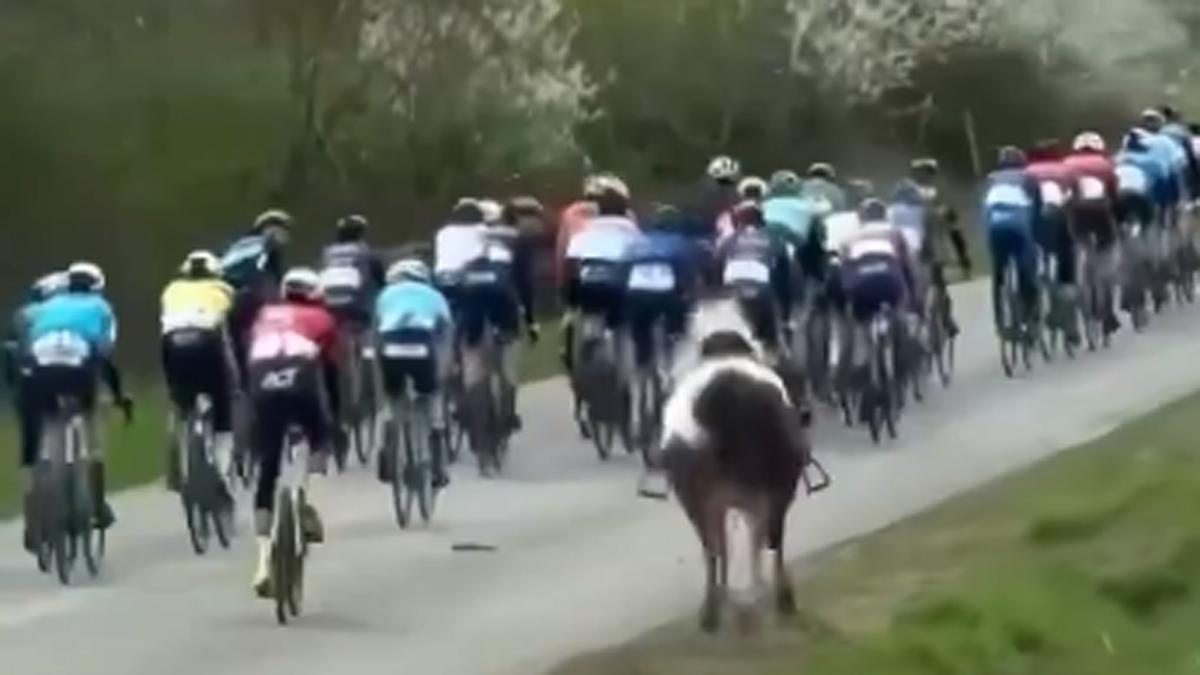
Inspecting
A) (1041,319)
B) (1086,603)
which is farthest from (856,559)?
(1041,319)

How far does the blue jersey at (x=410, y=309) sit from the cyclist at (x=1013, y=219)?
8.75 meters

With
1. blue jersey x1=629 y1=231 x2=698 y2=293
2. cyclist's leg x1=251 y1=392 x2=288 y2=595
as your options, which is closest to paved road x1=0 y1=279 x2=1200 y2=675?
cyclist's leg x1=251 y1=392 x2=288 y2=595

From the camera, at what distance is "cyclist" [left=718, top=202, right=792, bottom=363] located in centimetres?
2162

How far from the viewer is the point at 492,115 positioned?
5069 cm

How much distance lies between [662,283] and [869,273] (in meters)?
1.86

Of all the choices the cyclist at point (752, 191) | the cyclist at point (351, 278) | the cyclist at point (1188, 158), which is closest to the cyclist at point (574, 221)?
the cyclist at point (752, 191)

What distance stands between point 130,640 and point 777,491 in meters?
3.26

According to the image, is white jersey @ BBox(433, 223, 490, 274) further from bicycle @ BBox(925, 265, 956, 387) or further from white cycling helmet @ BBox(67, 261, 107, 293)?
bicycle @ BBox(925, 265, 956, 387)

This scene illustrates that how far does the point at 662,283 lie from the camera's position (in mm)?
23016

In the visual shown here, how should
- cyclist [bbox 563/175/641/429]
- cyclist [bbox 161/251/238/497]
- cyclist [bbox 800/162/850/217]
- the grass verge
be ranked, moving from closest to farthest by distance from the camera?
cyclist [bbox 161/251/238/497]
cyclist [bbox 563/175/641/429]
the grass verge
cyclist [bbox 800/162/850/217]

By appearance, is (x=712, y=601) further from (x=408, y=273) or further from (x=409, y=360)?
(x=408, y=273)

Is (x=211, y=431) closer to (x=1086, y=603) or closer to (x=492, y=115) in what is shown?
(x=1086, y=603)

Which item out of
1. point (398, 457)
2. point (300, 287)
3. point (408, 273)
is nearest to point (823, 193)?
point (408, 273)

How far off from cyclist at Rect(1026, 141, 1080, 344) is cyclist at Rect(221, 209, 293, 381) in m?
8.36
